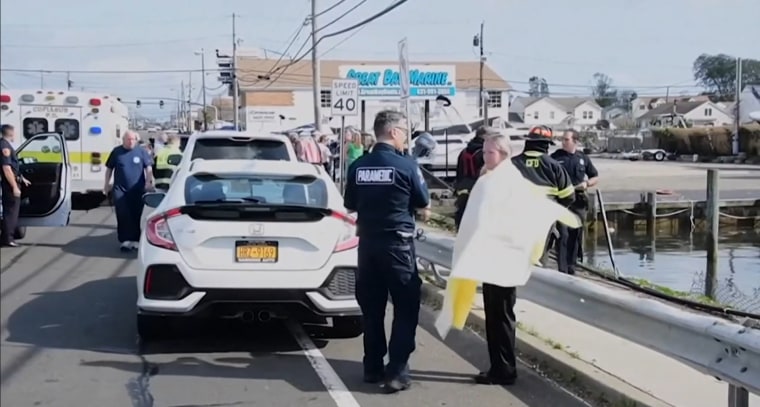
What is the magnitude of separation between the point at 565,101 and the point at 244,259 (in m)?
143

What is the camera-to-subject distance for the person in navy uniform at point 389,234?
6.20m

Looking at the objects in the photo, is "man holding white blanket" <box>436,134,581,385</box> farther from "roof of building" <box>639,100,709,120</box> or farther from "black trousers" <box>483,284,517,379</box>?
"roof of building" <box>639,100,709,120</box>

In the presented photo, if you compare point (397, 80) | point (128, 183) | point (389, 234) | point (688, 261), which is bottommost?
point (688, 261)

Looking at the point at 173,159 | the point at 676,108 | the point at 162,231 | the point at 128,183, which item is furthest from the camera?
the point at 676,108

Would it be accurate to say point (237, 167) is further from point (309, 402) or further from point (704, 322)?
point (704, 322)

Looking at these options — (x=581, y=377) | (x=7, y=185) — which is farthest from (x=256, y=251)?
(x=581, y=377)

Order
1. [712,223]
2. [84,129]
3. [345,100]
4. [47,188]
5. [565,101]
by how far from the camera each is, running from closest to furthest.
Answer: [47,188], [345,100], [84,129], [712,223], [565,101]

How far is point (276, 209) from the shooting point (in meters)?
7.19

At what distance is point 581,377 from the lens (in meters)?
6.38

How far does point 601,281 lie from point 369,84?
33282mm

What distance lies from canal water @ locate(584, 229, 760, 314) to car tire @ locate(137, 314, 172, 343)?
338 inches

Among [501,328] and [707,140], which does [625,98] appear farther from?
[501,328]

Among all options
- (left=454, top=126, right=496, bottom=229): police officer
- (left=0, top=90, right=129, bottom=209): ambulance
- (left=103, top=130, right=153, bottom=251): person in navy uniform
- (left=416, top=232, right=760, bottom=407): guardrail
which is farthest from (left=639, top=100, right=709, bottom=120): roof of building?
(left=416, top=232, right=760, bottom=407): guardrail

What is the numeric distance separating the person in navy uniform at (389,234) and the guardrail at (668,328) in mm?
1202
